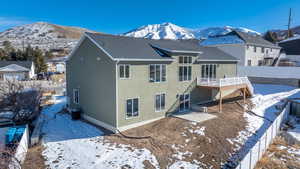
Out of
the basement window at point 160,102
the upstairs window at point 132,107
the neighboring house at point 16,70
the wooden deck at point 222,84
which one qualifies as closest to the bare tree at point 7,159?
the upstairs window at point 132,107

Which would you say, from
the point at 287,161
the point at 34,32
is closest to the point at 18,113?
the point at 287,161

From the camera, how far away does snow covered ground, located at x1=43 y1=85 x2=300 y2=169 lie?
28.5ft

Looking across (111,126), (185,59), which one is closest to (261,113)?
(185,59)

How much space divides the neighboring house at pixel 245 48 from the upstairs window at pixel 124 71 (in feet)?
80.1

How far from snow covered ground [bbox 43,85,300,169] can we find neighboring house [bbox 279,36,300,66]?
26860mm

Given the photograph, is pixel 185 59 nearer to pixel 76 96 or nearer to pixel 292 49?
pixel 76 96

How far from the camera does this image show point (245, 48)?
2975 cm

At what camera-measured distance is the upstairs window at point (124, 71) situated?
39.3 ft

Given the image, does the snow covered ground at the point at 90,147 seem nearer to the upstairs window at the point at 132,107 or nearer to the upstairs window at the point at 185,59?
the upstairs window at the point at 132,107

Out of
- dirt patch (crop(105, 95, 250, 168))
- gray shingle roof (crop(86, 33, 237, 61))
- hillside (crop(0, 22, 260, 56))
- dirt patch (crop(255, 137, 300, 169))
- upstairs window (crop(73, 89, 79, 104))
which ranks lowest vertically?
dirt patch (crop(255, 137, 300, 169))

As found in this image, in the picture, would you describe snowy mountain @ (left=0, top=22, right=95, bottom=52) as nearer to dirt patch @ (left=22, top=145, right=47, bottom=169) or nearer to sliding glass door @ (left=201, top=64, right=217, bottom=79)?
sliding glass door @ (left=201, top=64, right=217, bottom=79)

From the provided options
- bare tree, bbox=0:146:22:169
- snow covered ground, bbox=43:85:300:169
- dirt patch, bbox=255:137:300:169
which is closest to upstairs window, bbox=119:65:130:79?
snow covered ground, bbox=43:85:300:169

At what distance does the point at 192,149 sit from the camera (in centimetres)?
1003

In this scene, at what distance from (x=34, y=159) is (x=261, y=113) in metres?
17.0
